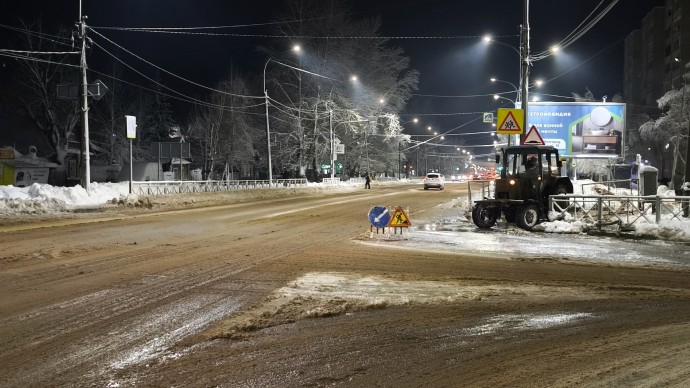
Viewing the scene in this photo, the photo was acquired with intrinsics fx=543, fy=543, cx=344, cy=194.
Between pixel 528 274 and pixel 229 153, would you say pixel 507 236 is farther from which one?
pixel 229 153

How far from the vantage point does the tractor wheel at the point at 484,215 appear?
16672 mm

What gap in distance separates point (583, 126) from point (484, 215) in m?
17.2

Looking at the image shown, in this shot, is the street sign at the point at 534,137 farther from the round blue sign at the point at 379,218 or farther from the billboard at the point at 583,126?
the billboard at the point at 583,126

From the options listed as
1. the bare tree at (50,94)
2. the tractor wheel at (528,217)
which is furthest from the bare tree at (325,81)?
the tractor wheel at (528,217)

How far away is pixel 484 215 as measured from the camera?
16.8 m

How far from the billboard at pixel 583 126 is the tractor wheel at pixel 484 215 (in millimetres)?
15855

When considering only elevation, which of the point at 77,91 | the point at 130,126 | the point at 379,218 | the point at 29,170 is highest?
the point at 77,91

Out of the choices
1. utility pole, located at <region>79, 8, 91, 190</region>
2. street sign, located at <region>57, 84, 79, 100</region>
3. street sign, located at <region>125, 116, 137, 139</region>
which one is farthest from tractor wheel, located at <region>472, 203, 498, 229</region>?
street sign, located at <region>57, 84, 79, 100</region>

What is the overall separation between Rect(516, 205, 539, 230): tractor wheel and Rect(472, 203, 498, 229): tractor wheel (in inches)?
30.7

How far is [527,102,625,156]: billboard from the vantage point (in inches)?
1190

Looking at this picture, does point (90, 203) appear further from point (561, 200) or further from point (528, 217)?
point (561, 200)

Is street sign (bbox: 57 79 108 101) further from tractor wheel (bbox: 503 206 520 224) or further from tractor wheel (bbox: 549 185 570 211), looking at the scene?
tractor wheel (bbox: 549 185 570 211)

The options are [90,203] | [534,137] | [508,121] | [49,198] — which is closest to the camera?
[508,121]

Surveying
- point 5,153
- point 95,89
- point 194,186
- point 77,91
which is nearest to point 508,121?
point 95,89
